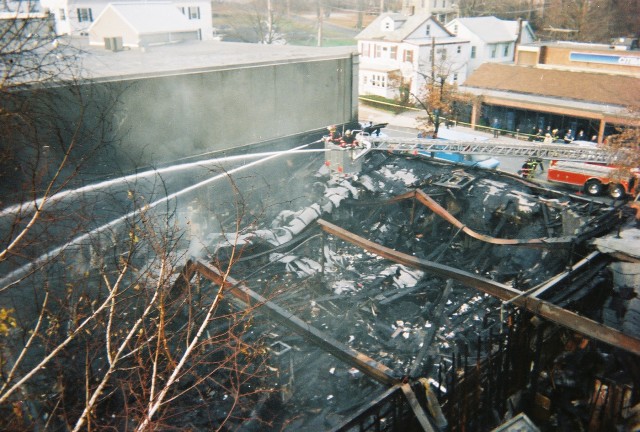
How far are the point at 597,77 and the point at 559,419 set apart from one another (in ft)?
102

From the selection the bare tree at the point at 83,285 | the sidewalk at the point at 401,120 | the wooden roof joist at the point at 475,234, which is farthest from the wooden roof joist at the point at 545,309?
the sidewalk at the point at 401,120

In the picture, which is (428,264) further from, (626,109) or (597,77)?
(597,77)

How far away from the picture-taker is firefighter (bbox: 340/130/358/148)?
15.7 metres

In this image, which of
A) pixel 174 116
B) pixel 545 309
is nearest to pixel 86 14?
pixel 174 116

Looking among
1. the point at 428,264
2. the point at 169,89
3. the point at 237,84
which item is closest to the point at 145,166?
the point at 169,89

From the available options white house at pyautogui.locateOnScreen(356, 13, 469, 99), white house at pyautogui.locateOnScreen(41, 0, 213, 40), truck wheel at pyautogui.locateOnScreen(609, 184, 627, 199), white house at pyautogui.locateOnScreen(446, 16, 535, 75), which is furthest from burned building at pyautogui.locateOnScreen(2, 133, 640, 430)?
white house at pyautogui.locateOnScreen(446, 16, 535, 75)

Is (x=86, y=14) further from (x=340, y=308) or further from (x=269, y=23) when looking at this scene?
(x=340, y=308)

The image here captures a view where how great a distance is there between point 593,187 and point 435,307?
17.6 meters

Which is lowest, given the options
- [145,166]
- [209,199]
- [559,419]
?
[559,419]

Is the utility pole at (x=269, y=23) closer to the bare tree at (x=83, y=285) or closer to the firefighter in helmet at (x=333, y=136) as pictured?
the firefighter in helmet at (x=333, y=136)

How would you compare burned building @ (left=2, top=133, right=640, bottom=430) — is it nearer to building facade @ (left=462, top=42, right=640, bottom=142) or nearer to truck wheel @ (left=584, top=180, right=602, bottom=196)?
truck wheel @ (left=584, top=180, right=602, bottom=196)

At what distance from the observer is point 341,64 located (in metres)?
16.5

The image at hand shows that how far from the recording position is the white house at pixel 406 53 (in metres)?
41.6

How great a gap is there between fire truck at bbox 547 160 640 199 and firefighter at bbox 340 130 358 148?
1306 cm
